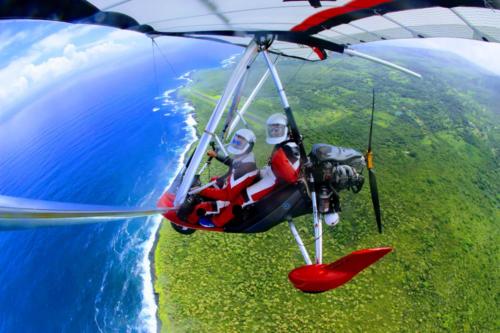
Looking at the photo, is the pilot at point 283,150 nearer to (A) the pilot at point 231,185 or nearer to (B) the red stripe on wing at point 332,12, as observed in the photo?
(A) the pilot at point 231,185

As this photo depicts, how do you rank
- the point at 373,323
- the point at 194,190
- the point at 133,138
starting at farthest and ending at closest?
the point at 133,138, the point at 373,323, the point at 194,190

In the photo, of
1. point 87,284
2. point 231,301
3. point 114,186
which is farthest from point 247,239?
point 114,186

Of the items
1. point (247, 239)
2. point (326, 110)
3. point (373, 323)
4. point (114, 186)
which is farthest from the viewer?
point (326, 110)

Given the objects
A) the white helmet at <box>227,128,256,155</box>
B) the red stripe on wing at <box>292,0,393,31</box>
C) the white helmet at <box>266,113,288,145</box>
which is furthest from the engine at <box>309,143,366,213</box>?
the red stripe on wing at <box>292,0,393,31</box>

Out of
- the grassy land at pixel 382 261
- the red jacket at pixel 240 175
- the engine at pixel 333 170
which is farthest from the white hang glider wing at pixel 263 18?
the grassy land at pixel 382 261

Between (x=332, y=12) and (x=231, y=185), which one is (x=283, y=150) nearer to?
(x=231, y=185)

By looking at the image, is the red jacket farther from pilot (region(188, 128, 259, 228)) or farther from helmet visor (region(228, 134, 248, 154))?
helmet visor (region(228, 134, 248, 154))

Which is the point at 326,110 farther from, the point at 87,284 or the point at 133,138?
the point at 87,284

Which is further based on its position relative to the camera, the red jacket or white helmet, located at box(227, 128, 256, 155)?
the red jacket
